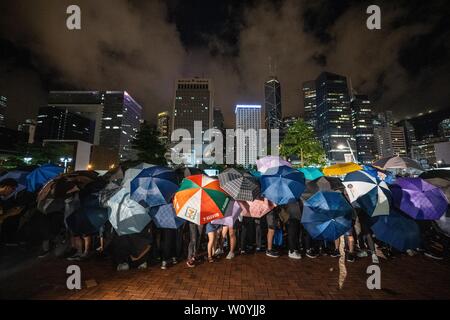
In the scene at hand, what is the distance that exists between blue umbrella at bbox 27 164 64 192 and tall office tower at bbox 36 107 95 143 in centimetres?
11425

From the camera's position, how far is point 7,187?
5383mm

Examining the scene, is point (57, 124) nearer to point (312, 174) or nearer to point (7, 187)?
point (7, 187)

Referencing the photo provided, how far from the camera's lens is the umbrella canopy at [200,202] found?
4352mm

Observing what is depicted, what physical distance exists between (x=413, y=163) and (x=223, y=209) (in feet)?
25.0

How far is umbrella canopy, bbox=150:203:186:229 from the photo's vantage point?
15.6 ft

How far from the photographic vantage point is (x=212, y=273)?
4.71m

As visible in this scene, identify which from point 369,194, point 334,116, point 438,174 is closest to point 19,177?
point 369,194

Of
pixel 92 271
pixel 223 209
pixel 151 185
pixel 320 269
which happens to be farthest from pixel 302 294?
pixel 92 271

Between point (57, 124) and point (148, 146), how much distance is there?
9200 cm

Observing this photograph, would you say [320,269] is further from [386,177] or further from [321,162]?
[321,162]

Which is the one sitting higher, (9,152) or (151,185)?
(9,152)

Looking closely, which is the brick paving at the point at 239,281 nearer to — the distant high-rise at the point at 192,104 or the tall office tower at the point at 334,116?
the distant high-rise at the point at 192,104

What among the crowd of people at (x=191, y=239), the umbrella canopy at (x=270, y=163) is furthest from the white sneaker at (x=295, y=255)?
the umbrella canopy at (x=270, y=163)

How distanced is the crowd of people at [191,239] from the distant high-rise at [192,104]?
130532mm
